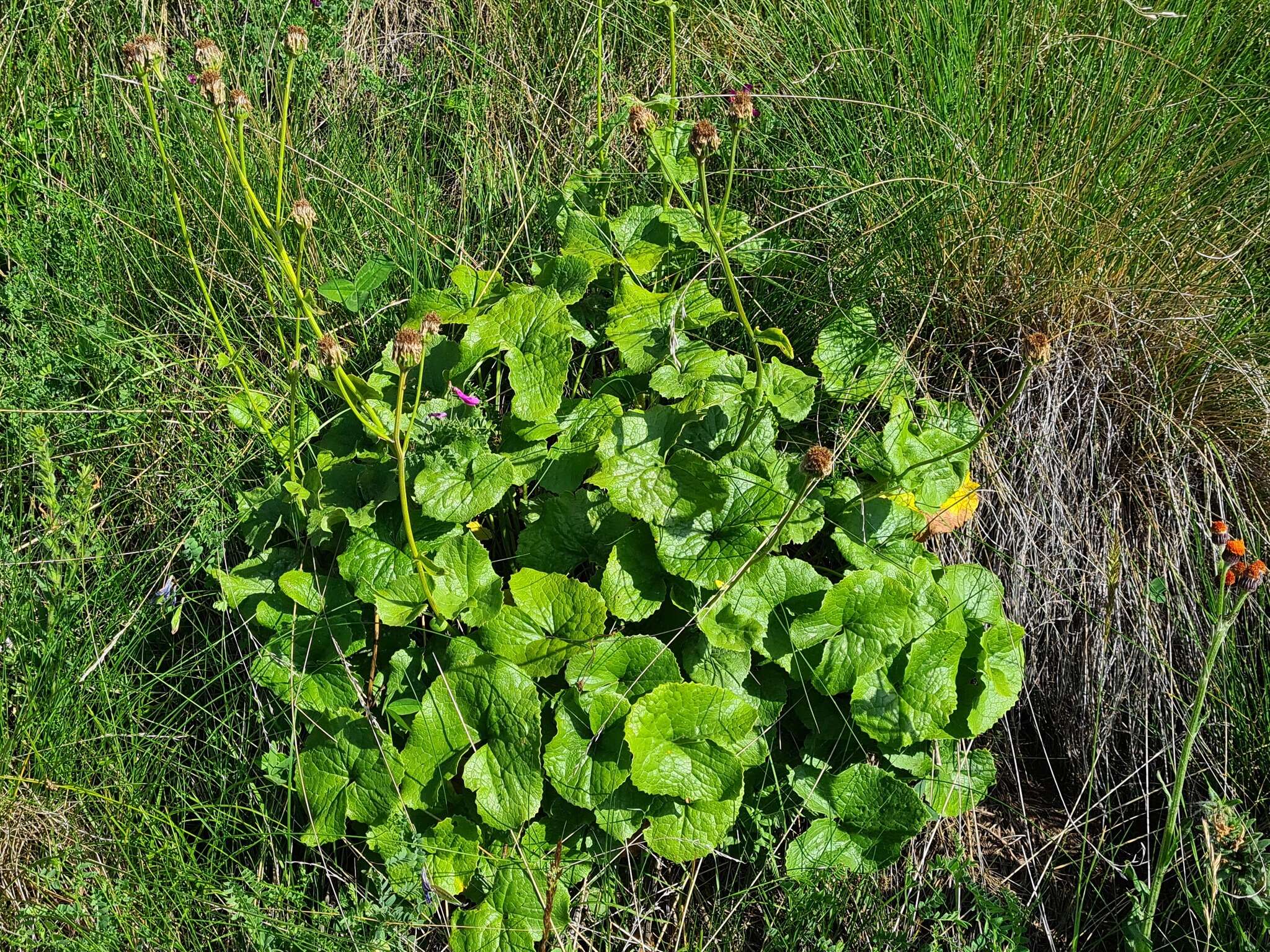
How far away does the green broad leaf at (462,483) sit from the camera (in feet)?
5.26

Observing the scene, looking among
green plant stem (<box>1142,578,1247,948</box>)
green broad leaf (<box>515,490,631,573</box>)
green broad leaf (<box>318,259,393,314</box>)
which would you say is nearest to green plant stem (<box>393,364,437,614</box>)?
green broad leaf (<box>515,490,631,573</box>)

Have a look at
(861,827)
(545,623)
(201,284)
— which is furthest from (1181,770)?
(201,284)

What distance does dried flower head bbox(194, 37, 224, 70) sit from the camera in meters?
1.45

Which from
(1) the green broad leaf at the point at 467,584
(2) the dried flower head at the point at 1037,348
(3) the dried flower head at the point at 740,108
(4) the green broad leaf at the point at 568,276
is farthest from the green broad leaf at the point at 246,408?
(2) the dried flower head at the point at 1037,348

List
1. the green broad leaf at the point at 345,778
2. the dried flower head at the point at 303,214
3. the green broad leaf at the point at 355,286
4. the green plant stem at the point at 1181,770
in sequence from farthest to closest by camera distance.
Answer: the green broad leaf at the point at 355,286 < the green broad leaf at the point at 345,778 < the dried flower head at the point at 303,214 < the green plant stem at the point at 1181,770

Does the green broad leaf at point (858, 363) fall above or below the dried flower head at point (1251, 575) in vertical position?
above

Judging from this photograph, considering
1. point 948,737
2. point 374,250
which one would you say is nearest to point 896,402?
point 948,737

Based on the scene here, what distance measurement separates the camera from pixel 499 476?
1.64 metres

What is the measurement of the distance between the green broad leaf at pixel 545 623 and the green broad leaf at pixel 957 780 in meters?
0.60

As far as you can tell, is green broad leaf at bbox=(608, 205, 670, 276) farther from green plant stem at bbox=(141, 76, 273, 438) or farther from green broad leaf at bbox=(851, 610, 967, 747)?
green broad leaf at bbox=(851, 610, 967, 747)

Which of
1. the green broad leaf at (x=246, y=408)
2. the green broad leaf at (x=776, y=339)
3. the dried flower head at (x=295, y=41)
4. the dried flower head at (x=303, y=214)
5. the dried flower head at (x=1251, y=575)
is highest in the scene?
the dried flower head at (x=295, y=41)

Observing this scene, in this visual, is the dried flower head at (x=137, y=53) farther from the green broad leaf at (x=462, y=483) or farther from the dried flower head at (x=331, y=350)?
the green broad leaf at (x=462, y=483)

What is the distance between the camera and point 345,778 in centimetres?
162

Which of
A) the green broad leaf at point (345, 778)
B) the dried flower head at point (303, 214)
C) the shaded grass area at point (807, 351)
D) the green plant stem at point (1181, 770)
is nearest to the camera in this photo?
the green plant stem at point (1181, 770)
